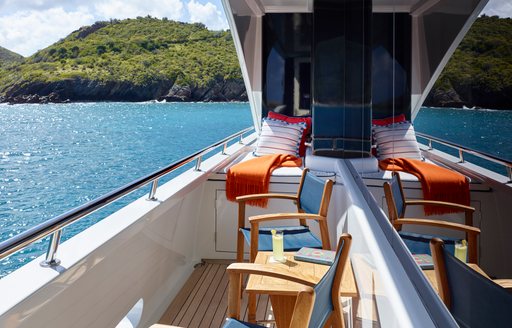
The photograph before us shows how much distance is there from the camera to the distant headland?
2756cm

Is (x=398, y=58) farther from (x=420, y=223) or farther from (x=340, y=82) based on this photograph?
(x=340, y=82)

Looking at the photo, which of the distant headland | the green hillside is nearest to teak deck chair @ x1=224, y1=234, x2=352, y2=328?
the distant headland

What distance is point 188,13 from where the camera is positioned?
46312mm

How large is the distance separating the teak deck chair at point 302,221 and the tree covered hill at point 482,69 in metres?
1.55

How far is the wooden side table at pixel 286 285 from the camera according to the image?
5.21ft

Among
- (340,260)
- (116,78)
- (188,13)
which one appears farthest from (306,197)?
(188,13)

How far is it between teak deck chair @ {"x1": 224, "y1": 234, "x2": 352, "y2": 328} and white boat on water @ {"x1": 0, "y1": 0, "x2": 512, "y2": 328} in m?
0.09

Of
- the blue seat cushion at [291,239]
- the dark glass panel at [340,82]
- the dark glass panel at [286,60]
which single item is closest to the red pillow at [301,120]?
the dark glass panel at [286,60]

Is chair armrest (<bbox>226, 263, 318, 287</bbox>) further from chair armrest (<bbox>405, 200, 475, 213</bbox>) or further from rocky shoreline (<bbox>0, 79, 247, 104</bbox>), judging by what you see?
rocky shoreline (<bbox>0, 79, 247, 104</bbox>)

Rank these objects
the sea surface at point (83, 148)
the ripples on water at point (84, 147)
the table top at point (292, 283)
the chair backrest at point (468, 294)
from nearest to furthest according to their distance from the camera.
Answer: the chair backrest at point (468, 294) → the table top at point (292, 283) → the sea surface at point (83, 148) → the ripples on water at point (84, 147)

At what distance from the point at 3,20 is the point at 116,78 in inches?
1194

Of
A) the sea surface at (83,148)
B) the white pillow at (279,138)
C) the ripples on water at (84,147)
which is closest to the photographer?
the white pillow at (279,138)

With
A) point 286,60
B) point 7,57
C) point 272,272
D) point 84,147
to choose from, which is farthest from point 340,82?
point 7,57

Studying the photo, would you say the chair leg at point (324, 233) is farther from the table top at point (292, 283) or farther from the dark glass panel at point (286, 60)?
the dark glass panel at point (286, 60)
